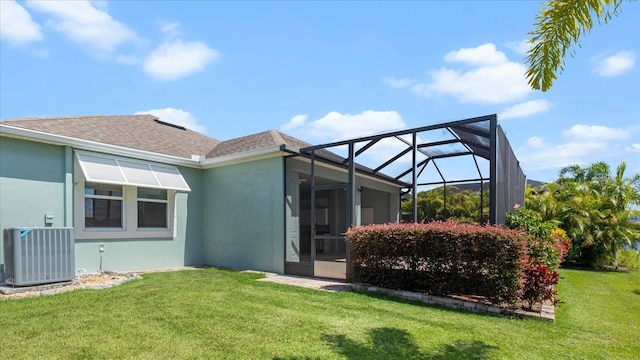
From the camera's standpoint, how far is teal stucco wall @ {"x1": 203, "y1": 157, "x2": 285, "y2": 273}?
13.2 metres

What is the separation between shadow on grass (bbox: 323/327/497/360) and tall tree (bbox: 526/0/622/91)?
4.32 meters

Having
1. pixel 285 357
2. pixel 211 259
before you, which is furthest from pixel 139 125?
pixel 285 357

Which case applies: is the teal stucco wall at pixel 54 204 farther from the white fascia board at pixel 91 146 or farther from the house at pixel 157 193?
the white fascia board at pixel 91 146

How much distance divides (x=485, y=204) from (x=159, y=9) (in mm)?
20265

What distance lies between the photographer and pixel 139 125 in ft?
57.6

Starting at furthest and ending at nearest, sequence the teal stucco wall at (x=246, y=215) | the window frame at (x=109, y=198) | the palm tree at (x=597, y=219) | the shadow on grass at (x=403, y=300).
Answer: the palm tree at (x=597, y=219)
the teal stucco wall at (x=246, y=215)
the window frame at (x=109, y=198)
the shadow on grass at (x=403, y=300)

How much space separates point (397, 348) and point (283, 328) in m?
1.98

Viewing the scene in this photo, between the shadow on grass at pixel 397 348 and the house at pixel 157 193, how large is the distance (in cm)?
587

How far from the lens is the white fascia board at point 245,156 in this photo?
12.9 meters

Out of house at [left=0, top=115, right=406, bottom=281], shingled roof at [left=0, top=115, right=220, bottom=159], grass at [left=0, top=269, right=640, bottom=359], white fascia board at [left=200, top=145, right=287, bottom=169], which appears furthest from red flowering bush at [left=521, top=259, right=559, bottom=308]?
shingled roof at [left=0, top=115, right=220, bottom=159]

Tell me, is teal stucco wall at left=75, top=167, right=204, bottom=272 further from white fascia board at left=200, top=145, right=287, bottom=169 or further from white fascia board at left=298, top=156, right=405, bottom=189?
white fascia board at left=298, top=156, right=405, bottom=189

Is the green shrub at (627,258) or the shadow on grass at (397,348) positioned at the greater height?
the shadow on grass at (397,348)

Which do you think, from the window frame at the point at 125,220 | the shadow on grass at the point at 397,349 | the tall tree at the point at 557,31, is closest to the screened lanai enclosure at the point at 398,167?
the tall tree at the point at 557,31

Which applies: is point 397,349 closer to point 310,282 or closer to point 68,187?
point 310,282
